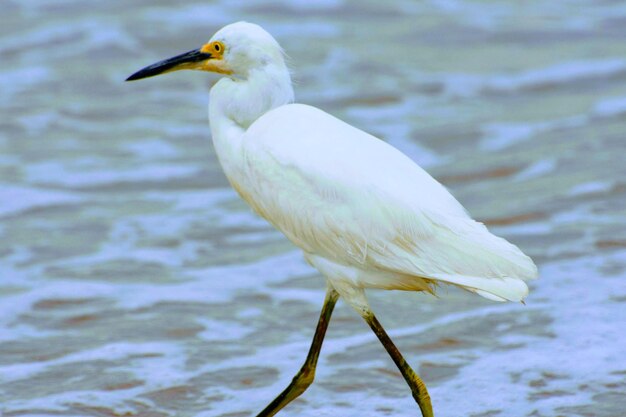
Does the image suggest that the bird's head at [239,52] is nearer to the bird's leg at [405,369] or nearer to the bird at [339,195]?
the bird at [339,195]

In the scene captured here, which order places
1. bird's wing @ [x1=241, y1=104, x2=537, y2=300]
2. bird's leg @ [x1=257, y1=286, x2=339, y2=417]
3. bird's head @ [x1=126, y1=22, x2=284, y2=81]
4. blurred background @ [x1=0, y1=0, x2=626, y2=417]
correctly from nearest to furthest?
1. bird's wing @ [x1=241, y1=104, x2=537, y2=300]
2. bird's head @ [x1=126, y1=22, x2=284, y2=81]
3. bird's leg @ [x1=257, y1=286, x2=339, y2=417]
4. blurred background @ [x1=0, y1=0, x2=626, y2=417]

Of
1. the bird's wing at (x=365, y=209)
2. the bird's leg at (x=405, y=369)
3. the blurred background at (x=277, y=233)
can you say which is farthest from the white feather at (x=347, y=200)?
the blurred background at (x=277, y=233)

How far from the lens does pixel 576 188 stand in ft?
25.1

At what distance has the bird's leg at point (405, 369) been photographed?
4.30 m

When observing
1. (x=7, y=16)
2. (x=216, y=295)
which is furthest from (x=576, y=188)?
(x=7, y=16)

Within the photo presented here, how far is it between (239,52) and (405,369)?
1276 mm

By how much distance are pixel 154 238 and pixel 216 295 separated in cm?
99

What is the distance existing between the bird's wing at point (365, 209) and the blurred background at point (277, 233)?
0.55 m

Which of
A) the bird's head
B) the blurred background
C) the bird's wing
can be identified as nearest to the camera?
the bird's wing

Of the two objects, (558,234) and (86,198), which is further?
(86,198)

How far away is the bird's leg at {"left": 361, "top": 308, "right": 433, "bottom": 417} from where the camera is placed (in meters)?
4.30

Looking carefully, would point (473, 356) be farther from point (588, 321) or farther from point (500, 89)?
point (500, 89)

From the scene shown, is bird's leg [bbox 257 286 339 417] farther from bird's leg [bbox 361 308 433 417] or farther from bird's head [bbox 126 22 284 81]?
bird's head [bbox 126 22 284 81]

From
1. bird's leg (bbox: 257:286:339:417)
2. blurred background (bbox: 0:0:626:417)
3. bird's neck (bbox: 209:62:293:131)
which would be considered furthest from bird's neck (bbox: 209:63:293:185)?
bird's leg (bbox: 257:286:339:417)
